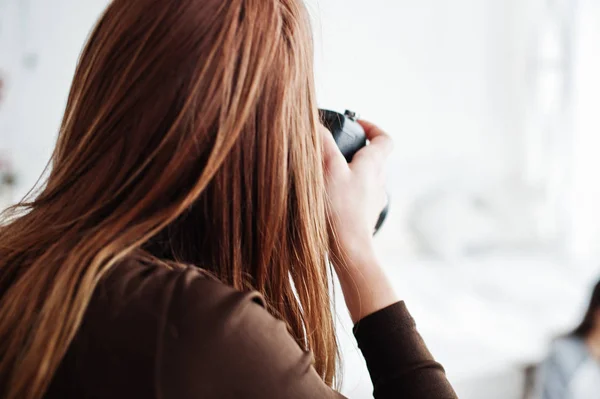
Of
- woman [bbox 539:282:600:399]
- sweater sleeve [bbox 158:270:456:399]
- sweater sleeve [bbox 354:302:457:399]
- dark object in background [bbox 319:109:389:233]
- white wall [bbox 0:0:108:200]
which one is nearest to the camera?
sweater sleeve [bbox 158:270:456:399]

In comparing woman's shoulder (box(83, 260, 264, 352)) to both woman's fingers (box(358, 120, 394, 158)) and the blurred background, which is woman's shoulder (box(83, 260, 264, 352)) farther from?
the blurred background

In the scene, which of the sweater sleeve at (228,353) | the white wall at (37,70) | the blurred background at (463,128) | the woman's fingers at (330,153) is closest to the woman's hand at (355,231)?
the woman's fingers at (330,153)

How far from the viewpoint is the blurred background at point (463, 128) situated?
2.21 m

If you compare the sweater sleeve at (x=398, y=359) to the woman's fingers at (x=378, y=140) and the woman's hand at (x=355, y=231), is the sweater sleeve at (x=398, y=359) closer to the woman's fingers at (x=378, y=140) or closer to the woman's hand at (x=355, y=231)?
the woman's hand at (x=355, y=231)

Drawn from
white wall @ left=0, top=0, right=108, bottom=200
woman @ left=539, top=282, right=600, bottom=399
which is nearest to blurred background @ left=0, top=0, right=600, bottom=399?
white wall @ left=0, top=0, right=108, bottom=200

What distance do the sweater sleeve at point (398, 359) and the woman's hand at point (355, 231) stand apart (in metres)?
0.02

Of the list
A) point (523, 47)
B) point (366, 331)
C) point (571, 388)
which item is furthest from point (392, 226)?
point (366, 331)

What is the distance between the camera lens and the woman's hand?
0.60 metres

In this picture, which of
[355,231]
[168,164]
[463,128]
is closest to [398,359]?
[355,231]

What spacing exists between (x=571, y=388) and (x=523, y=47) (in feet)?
7.04

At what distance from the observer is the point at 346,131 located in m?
0.70

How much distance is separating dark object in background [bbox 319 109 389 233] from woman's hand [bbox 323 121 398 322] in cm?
4

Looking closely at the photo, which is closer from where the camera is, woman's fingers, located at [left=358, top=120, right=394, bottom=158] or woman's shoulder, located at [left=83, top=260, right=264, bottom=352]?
woman's shoulder, located at [left=83, top=260, right=264, bottom=352]

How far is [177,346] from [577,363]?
4.10 ft
